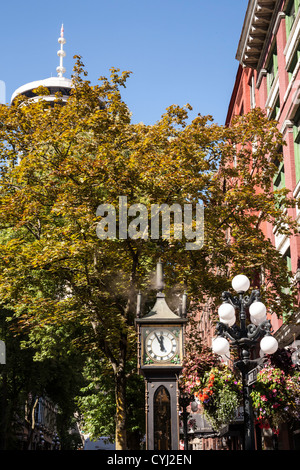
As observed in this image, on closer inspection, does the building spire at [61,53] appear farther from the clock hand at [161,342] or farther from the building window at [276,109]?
the clock hand at [161,342]

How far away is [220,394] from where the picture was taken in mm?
12164

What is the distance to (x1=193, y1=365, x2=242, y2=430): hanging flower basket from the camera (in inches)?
478

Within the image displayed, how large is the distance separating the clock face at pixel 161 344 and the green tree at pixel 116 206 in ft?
22.5

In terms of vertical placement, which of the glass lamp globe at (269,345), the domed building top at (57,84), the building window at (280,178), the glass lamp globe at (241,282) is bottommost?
the glass lamp globe at (269,345)

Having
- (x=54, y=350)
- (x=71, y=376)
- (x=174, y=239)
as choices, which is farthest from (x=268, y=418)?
(x=71, y=376)

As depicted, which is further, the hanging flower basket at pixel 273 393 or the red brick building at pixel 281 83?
the red brick building at pixel 281 83

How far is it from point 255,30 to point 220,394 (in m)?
21.4

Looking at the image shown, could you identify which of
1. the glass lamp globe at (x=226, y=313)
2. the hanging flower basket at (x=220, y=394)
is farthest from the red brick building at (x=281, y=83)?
the glass lamp globe at (x=226, y=313)

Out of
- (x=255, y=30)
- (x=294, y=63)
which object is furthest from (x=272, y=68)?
(x=294, y=63)

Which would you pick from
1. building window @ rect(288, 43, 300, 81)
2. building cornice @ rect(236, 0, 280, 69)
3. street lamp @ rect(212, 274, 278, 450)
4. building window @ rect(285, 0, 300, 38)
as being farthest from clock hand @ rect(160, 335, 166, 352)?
building cornice @ rect(236, 0, 280, 69)

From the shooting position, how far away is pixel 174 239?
17.8m

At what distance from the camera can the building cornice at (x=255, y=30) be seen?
2689cm

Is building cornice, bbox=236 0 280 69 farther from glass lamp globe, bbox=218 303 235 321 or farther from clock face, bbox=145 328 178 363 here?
clock face, bbox=145 328 178 363

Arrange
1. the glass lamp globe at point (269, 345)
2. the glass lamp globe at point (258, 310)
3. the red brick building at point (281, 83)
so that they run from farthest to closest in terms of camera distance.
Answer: the red brick building at point (281, 83)
the glass lamp globe at point (258, 310)
the glass lamp globe at point (269, 345)
